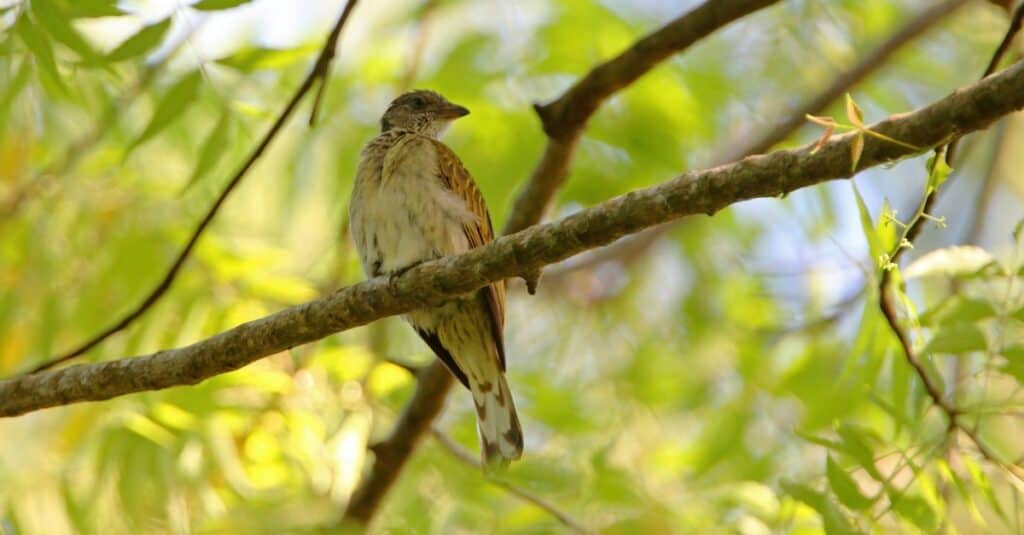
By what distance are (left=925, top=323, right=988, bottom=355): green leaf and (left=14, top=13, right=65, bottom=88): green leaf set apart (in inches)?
130

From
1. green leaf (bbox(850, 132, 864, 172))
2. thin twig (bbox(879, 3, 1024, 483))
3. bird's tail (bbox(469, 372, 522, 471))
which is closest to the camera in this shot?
green leaf (bbox(850, 132, 864, 172))

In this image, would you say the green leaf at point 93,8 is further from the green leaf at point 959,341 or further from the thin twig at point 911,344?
the green leaf at point 959,341

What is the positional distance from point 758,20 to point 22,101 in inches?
189

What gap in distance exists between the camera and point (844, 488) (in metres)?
4.05

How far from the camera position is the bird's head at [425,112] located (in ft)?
22.6

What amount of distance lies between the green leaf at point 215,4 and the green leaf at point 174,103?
1.48 ft

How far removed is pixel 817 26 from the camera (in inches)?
296

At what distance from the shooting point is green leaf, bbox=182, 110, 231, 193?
466 cm

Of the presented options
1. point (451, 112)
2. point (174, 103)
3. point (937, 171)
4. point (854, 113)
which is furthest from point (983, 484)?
point (451, 112)

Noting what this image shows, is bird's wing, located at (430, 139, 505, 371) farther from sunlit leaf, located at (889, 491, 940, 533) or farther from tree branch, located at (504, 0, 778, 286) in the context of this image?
sunlit leaf, located at (889, 491, 940, 533)

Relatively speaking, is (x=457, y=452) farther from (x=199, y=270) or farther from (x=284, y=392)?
(x=199, y=270)

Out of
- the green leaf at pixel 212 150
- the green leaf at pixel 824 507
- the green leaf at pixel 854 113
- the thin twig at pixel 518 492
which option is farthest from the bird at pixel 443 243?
the green leaf at pixel 854 113

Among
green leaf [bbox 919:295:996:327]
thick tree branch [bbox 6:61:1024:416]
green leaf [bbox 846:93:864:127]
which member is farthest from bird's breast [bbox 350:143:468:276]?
green leaf [bbox 846:93:864:127]

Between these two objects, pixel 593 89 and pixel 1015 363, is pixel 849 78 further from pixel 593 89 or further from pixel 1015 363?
pixel 1015 363
